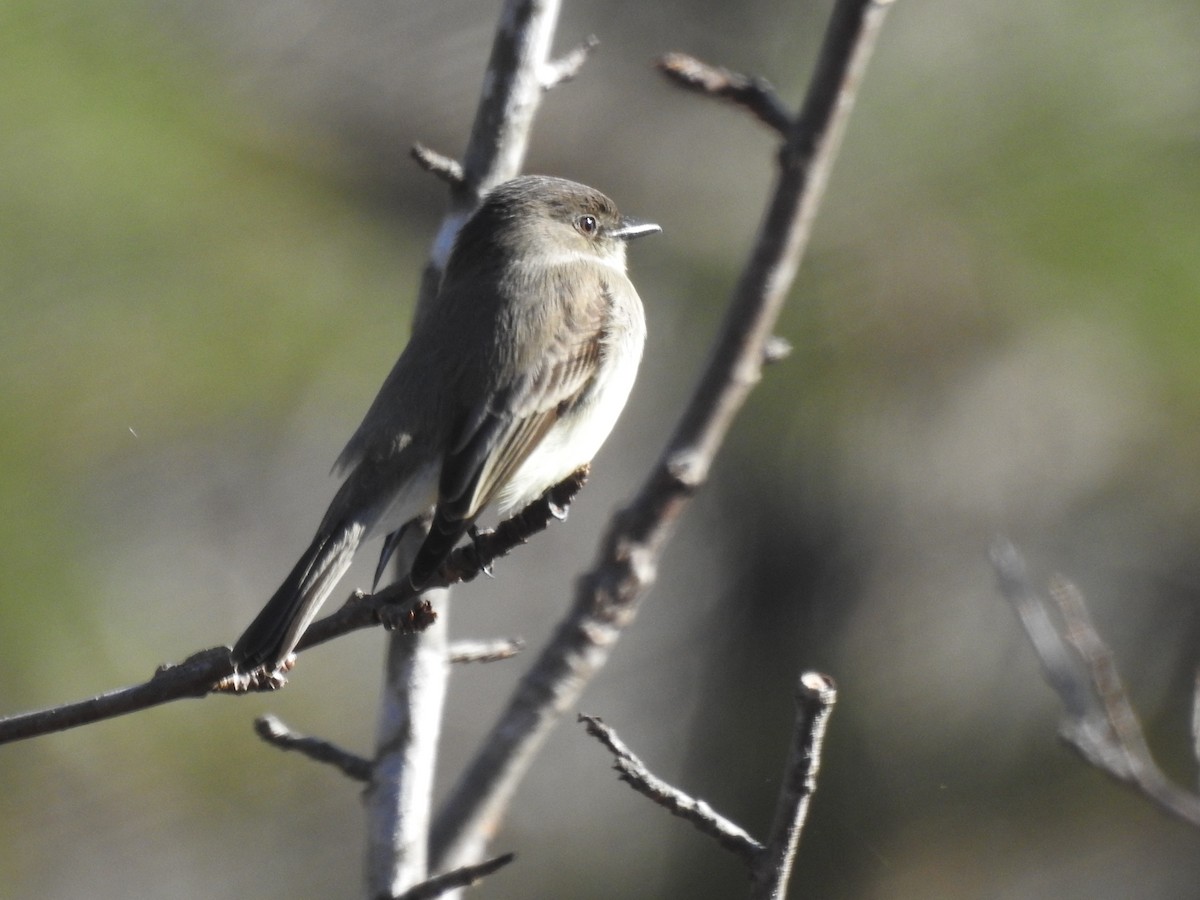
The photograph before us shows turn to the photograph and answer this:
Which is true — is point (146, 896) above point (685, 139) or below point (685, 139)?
below

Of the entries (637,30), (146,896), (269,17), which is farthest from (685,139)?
(146,896)

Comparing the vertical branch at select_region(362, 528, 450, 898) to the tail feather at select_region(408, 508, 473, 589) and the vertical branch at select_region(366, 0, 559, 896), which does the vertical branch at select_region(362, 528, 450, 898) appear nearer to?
the vertical branch at select_region(366, 0, 559, 896)

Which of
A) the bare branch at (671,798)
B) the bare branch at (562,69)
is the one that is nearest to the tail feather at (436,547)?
the bare branch at (671,798)

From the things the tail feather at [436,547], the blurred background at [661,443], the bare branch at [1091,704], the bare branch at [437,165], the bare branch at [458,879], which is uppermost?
the bare branch at [437,165]

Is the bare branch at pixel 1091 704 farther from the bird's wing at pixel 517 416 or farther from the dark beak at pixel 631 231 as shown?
the dark beak at pixel 631 231

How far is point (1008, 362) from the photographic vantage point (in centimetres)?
655

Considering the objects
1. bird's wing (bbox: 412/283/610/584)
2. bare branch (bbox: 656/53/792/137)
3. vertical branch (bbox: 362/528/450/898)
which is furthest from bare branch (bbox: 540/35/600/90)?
vertical branch (bbox: 362/528/450/898)

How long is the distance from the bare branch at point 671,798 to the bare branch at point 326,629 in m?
0.43

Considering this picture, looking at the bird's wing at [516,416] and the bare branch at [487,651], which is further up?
the bird's wing at [516,416]

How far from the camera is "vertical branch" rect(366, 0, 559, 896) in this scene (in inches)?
126

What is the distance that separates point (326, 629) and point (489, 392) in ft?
4.07

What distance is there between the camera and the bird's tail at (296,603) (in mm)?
2607

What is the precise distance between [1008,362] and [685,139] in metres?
2.36

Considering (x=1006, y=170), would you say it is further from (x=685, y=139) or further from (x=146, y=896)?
(x=146, y=896)
